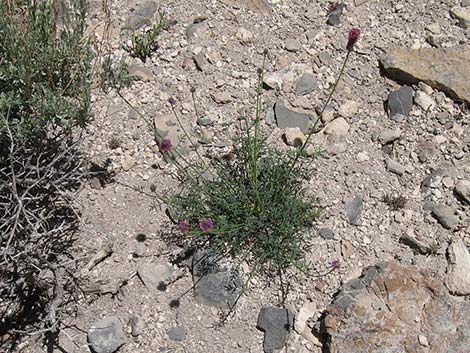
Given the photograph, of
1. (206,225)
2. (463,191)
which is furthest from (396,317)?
(206,225)

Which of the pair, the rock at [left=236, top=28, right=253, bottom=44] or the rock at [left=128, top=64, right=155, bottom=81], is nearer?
the rock at [left=128, top=64, right=155, bottom=81]

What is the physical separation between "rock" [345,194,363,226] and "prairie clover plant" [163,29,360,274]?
0.24 metres

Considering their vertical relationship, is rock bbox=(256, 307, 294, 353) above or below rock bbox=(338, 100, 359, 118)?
below

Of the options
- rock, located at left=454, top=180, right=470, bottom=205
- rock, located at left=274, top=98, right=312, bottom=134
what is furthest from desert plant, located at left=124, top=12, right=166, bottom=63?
rock, located at left=454, top=180, right=470, bottom=205

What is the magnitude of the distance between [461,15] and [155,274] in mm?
3419

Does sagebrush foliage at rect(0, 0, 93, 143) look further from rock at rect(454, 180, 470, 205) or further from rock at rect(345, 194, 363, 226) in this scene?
rock at rect(454, 180, 470, 205)

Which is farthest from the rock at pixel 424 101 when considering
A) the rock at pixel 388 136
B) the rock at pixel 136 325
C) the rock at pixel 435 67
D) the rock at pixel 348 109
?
the rock at pixel 136 325

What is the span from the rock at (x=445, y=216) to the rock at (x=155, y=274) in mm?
1917

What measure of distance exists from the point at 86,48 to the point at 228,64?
3.82ft

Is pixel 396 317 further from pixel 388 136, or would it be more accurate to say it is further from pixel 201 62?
pixel 201 62

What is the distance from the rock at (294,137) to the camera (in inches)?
174

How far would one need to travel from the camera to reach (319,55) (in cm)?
486

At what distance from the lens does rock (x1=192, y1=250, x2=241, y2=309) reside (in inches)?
153

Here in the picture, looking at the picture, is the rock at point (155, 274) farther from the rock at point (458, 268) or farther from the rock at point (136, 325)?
the rock at point (458, 268)
